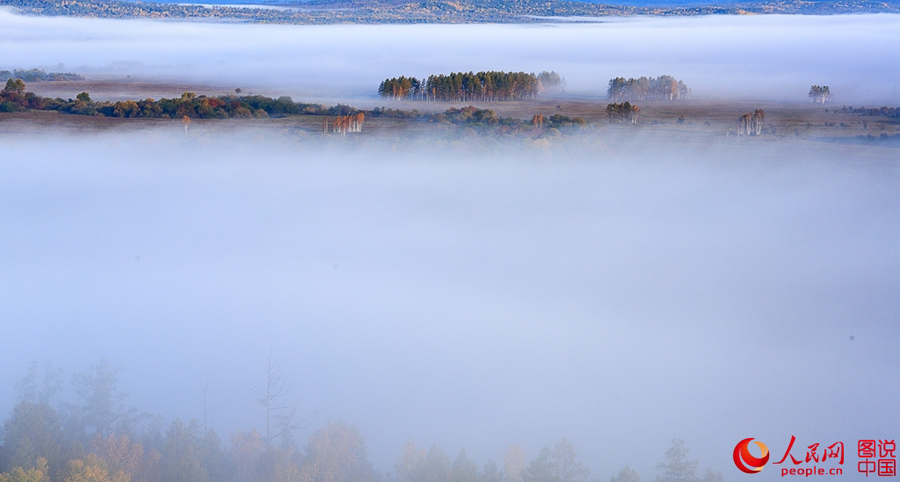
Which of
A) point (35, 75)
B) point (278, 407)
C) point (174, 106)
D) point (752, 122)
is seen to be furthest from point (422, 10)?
point (278, 407)

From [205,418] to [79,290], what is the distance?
23.3 meters

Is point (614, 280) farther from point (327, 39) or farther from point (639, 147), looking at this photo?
point (327, 39)

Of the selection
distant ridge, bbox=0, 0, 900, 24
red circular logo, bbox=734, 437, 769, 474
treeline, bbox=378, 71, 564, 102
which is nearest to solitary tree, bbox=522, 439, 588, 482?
red circular logo, bbox=734, 437, 769, 474

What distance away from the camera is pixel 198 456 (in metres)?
18.8

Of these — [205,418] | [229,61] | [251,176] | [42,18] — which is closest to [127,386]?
[205,418]

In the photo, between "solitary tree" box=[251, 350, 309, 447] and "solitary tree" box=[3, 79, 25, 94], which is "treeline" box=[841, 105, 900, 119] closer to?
"solitary tree" box=[251, 350, 309, 447]

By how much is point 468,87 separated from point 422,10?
174ft

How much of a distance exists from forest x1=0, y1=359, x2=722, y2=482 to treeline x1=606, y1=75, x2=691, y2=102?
51002 millimetres

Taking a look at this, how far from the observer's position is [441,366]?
33594 mm

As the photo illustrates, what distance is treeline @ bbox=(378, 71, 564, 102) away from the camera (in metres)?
63.0

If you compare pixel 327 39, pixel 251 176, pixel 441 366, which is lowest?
pixel 441 366

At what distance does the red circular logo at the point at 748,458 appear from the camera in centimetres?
2138

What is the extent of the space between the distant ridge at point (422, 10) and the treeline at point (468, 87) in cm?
4436

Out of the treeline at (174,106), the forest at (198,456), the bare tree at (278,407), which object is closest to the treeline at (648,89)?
the treeline at (174,106)
